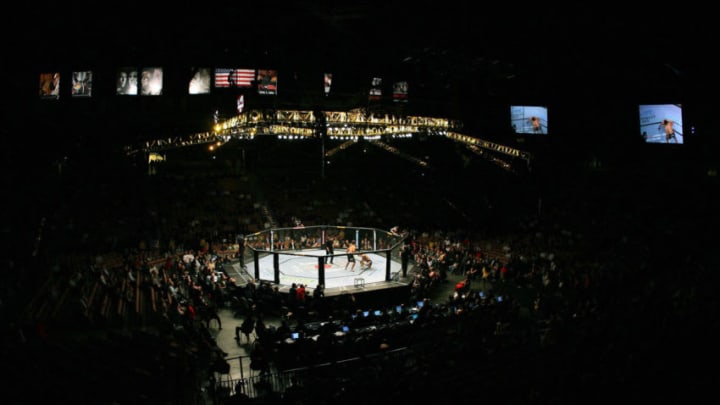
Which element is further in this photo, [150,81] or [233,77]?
[233,77]

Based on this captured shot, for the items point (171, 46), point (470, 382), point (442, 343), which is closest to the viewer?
point (470, 382)

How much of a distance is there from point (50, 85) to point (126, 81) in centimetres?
462

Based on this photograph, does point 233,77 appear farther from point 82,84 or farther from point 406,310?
point 406,310

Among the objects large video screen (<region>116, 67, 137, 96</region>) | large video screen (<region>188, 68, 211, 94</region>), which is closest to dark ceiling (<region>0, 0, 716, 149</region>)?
large video screen (<region>116, 67, 137, 96</region>)

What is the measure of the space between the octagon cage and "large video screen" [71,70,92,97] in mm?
18740

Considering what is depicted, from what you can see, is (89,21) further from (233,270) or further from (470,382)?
(470,382)

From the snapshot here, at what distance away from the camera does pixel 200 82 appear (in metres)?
31.7

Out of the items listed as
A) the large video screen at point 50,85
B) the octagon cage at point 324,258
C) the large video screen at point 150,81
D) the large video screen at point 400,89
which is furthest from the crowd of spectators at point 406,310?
the large video screen at point 400,89

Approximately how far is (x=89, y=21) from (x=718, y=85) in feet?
89.5

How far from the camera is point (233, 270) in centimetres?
1789

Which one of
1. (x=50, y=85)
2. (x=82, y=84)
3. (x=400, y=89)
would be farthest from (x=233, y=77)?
(x=400, y=89)

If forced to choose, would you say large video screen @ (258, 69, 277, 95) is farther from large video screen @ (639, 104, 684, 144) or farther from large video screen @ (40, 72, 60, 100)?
large video screen @ (639, 104, 684, 144)

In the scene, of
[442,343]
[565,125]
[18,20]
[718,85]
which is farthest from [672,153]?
[18,20]

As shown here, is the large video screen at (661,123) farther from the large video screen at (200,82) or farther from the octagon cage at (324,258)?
the large video screen at (200,82)
